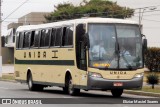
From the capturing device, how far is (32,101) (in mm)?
21453

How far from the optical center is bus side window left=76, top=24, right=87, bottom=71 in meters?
23.7

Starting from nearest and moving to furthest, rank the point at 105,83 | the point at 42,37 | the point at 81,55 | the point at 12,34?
the point at 105,83 < the point at 81,55 < the point at 42,37 < the point at 12,34

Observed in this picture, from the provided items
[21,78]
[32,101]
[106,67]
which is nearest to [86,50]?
[106,67]

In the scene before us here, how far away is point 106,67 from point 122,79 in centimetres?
82

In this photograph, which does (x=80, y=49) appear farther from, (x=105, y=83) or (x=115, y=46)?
(x=105, y=83)

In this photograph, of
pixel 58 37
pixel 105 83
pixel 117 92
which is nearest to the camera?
pixel 105 83

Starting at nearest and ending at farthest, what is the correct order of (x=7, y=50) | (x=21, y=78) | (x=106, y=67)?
(x=106, y=67) → (x=21, y=78) → (x=7, y=50)

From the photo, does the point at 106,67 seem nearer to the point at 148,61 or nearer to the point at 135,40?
the point at 135,40

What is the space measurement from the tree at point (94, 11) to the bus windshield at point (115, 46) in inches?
1973

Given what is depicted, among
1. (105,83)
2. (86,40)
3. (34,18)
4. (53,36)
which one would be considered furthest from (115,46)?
(34,18)

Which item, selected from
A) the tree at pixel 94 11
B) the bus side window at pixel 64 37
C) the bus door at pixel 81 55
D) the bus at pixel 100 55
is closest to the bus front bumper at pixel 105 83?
the bus at pixel 100 55

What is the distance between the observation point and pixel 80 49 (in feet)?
78.4

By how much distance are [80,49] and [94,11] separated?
179 feet

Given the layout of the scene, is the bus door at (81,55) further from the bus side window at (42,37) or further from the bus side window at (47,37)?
the bus side window at (42,37)
